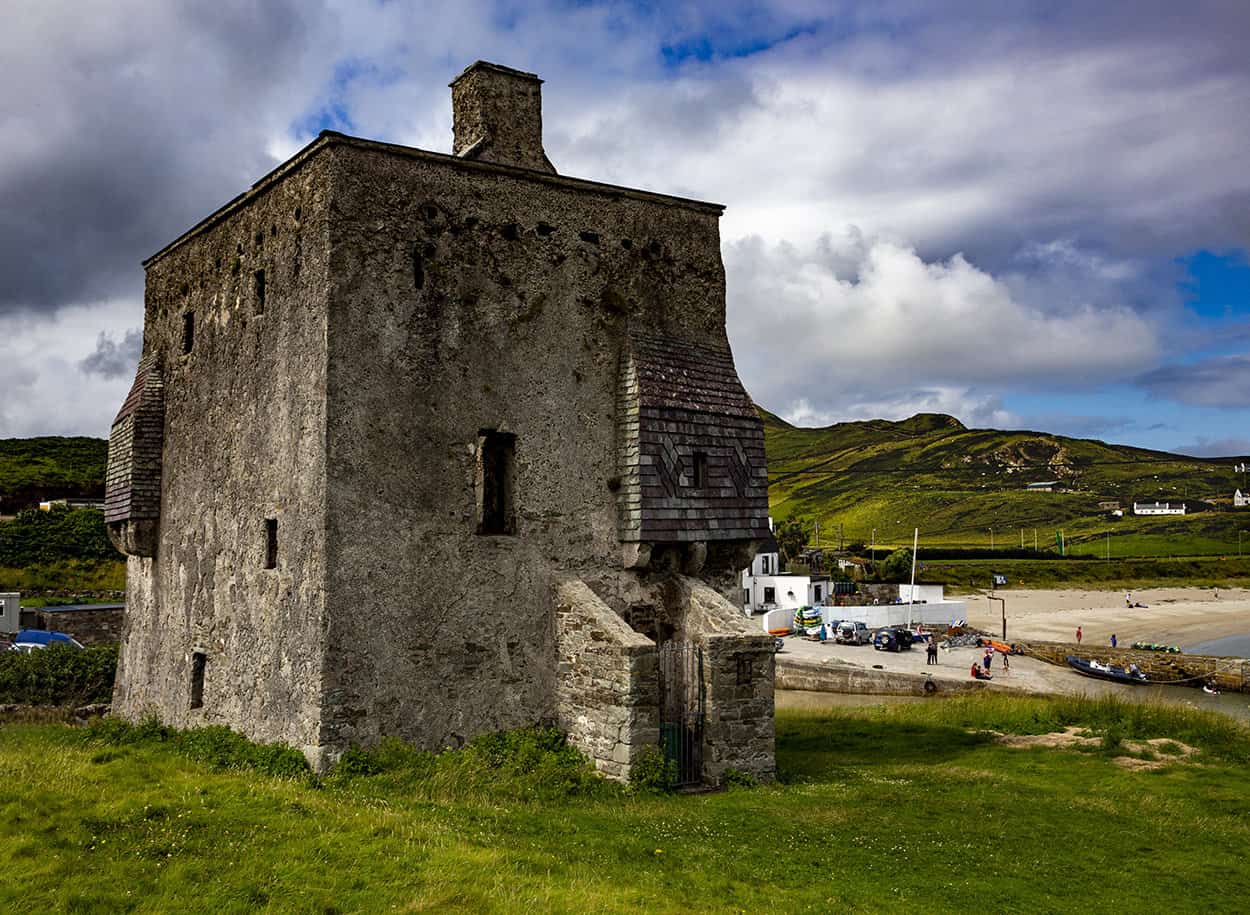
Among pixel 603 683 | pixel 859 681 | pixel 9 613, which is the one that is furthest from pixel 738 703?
pixel 9 613

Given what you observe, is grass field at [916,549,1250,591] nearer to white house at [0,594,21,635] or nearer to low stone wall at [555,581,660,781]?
white house at [0,594,21,635]

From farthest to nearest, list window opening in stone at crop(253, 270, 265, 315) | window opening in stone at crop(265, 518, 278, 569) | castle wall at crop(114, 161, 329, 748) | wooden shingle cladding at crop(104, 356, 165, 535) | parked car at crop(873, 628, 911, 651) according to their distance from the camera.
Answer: parked car at crop(873, 628, 911, 651) → wooden shingle cladding at crop(104, 356, 165, 535) → window opening in stone at crop(253, 270, 265, 315) → window opening in stone at crop(265, 518, 278, 569) → castle wall at crop(114, 161, 329, 748)

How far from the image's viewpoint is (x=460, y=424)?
1575 centimetres

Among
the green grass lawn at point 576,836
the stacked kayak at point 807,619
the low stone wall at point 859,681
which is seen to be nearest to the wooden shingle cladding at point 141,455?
the green grass lawn at point 576,836

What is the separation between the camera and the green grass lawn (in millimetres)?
9117

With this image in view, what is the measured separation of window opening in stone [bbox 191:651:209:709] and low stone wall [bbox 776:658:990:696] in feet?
97.1

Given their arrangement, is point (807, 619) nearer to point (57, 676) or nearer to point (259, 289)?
point (57, 676)

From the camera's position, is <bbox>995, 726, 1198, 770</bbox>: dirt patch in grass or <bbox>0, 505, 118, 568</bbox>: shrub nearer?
<bbox>995, 726, 1198, 770</bbox>: dirt patch in grass

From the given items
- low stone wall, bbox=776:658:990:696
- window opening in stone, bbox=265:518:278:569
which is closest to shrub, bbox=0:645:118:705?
window opening in stone, bbox=265:518:278:569

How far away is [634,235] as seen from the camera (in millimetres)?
17844

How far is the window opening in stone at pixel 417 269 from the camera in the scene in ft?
50.9

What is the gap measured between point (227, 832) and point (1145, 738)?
17544 mm

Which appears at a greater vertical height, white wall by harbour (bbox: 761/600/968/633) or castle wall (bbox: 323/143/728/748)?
castle wall (bbox: 323/143/728/748)

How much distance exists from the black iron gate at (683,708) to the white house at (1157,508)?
171184 mm
